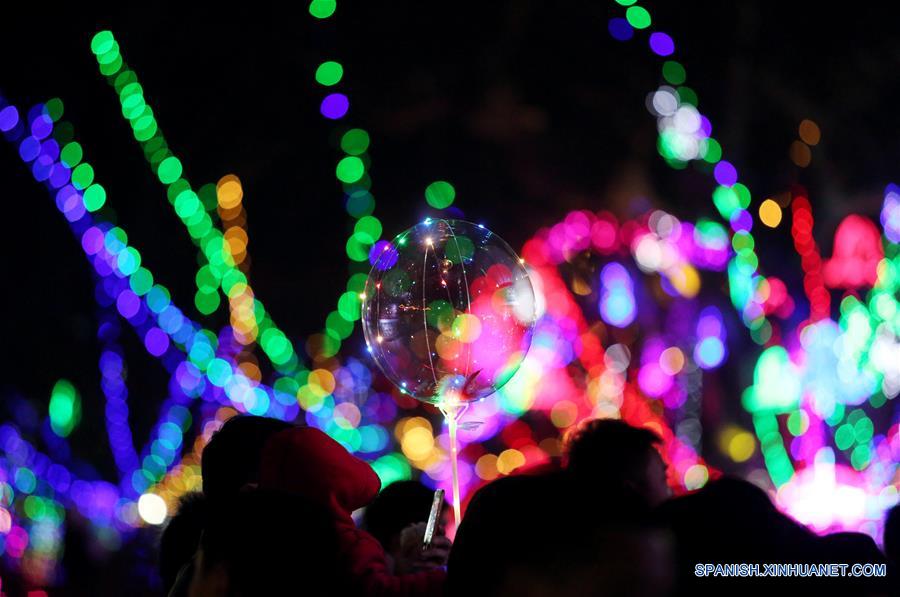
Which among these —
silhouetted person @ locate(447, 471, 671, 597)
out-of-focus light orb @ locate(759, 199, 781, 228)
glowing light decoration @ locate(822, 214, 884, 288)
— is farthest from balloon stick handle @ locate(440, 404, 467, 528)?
glowing light decoration @ locate(822, 214, 884, 288)

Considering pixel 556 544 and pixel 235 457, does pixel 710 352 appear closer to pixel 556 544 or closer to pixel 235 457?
pixel 235 457

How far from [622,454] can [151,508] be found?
2047 centimetres

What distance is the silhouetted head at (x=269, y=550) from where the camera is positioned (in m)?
2.49

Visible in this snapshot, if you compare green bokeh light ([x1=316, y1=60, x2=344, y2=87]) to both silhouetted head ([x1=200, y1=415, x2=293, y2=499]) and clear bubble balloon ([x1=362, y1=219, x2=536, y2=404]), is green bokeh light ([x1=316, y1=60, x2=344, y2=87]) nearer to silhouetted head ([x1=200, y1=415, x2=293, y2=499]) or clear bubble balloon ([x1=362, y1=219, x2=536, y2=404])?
clear bubble balloon ([x1=362, y1=219, x2=536, y2=404])

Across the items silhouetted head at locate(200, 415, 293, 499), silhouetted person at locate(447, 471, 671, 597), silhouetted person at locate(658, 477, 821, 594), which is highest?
silhouetted head at locate(200, 415, 293, 499)

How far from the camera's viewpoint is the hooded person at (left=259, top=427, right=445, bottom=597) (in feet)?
8.53

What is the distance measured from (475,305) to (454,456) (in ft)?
1.68

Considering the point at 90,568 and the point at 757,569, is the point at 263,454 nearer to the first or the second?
the point at 757,569

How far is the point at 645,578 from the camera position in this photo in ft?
5.57

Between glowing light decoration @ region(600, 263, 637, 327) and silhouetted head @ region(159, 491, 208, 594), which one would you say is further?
glowing light decoration @ region(600, 263, 637, 327)

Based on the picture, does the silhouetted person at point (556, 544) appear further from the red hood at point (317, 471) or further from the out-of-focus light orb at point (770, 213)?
the out-of-focus light orb at point (770, 213)

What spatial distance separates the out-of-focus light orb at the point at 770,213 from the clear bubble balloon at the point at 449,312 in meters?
11.7

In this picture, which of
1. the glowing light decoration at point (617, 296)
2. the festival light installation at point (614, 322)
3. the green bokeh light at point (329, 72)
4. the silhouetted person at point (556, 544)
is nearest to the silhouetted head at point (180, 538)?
the silhouetted person at point (556, 544)

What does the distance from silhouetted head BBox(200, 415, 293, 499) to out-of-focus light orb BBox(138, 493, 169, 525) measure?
17456mm
